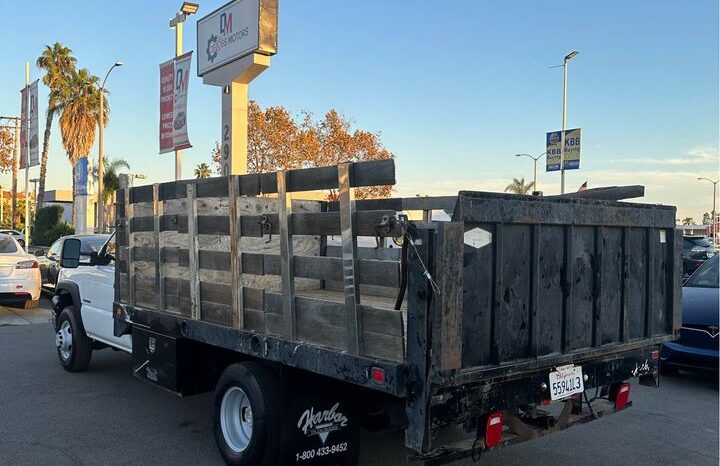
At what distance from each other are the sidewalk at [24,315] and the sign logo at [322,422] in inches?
371

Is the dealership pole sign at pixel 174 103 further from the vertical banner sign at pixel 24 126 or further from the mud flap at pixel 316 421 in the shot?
the vertical banner sign at pixel 24 126

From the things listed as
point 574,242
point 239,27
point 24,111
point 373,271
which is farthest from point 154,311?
point 24,111

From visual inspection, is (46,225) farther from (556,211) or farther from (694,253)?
(556,211)

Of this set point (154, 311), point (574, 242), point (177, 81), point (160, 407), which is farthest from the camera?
point (177, 81)

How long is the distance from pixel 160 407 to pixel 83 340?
5.75 ft

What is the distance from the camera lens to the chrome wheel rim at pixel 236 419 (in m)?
4.44

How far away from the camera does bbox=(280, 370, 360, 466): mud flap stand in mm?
4016

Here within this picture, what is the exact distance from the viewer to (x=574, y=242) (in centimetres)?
393

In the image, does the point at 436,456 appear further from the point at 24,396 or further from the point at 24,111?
the point at 24,111

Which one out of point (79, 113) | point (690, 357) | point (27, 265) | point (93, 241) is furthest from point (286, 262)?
point (79, 113)

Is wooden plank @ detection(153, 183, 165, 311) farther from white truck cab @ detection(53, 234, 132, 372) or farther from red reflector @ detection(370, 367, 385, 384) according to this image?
red reflector @ detection(370, 367, 385, 384)

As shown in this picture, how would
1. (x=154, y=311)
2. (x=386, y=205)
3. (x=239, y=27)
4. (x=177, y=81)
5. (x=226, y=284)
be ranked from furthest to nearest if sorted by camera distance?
1. (x=177, y=81)
2. (x=239, y=27)
3. (x=386, y=205)
4. (x=154, y=311)
5. (x=226, y=284)

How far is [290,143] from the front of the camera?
110ft

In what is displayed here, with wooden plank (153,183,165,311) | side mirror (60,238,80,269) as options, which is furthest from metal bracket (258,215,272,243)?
side mirror (60,238,80,269)
